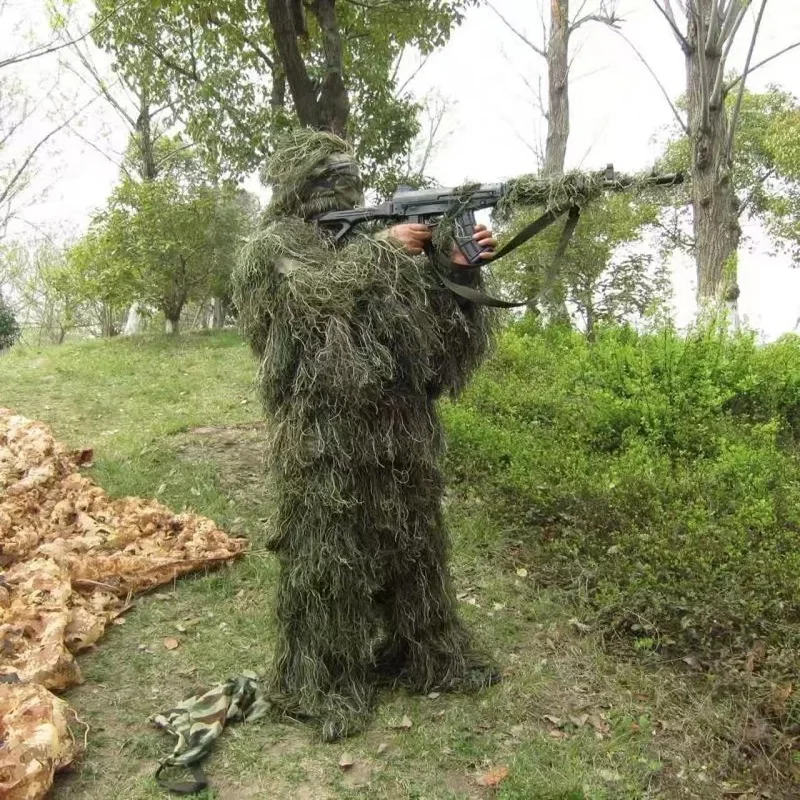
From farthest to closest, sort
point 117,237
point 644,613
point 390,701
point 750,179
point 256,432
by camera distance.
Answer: point 750,179 < point 117,237 < point 256,432 < point 644,613 < point 390,701

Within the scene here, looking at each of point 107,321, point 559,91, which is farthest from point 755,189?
point 107,321

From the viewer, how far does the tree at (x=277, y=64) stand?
6.96 m

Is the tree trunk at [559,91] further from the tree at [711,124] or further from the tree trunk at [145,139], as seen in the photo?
the tree trunk at [145,139]

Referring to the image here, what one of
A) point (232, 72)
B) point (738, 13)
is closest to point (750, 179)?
point (738, 13)

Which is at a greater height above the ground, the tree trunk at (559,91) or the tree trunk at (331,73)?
the tree trunk at (559,91)

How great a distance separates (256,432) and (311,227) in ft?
15.3

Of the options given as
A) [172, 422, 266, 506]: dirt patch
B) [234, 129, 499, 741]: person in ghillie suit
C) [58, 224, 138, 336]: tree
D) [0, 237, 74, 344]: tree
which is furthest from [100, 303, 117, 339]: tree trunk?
[234, 129, 499, 741]: person in ghillie suit

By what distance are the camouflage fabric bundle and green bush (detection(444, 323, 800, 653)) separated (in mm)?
2059

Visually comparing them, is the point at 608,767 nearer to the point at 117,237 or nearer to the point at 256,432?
the point at 256,432

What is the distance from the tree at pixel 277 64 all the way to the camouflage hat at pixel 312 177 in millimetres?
4201

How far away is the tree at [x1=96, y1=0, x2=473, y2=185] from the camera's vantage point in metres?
6.96

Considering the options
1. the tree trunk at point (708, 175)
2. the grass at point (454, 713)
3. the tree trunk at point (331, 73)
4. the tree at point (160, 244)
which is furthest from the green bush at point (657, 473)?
the tree at point (160, 244)

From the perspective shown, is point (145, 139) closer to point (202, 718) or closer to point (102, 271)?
point (102, 271)

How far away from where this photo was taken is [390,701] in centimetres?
318
